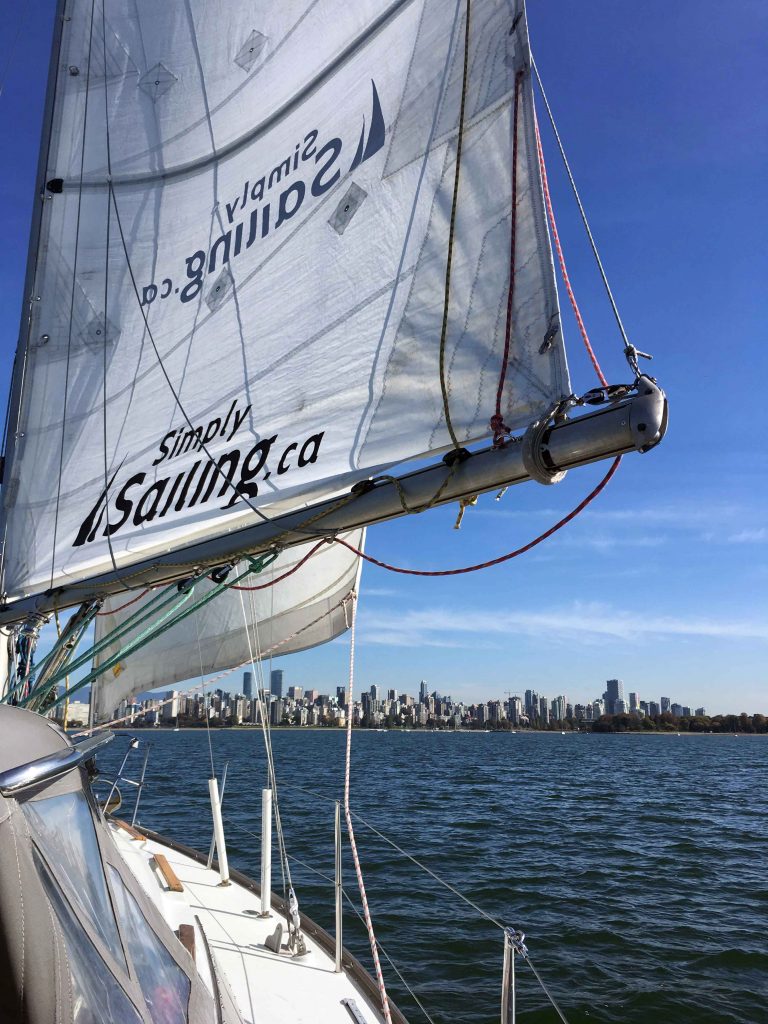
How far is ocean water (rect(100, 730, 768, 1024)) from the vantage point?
657 cm

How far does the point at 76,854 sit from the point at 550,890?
964 cm

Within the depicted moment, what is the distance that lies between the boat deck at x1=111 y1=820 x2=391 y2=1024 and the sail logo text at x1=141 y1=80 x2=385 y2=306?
3582mm

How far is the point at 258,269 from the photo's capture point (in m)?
4.32

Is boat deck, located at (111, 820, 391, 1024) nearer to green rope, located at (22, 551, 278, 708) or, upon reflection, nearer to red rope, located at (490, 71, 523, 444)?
green rope, located at (22, 551, 278, 708)

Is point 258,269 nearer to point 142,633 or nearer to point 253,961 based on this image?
point 142,633

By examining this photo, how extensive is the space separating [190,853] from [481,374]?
209 inches

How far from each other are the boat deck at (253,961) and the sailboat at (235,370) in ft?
0.08

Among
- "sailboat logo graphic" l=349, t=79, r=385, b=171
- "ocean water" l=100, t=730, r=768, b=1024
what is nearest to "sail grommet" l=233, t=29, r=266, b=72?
"sailboat logo graphic" l=349, t=79, r=385, b=171

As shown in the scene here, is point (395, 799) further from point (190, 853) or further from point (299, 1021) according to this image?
point (299, 1021)

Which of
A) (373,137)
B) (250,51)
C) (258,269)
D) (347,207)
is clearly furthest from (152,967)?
(250,51)

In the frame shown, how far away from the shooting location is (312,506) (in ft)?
11.3

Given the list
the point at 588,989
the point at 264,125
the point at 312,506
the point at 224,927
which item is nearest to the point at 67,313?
the point at 264,125

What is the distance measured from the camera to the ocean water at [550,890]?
657 cm

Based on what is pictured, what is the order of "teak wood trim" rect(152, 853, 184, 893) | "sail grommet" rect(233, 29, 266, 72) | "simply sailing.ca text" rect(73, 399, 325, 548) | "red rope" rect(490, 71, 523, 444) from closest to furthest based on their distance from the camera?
1. "red rope" rect(490, 71, 523, 444)
2. "simply sailing.ca text" rect(73, 399, 325, 548)
3. "sail grommet" rect(233, 29, 266, 72)
4. "teak wood trim" rect(152, 853, 184, 893)
